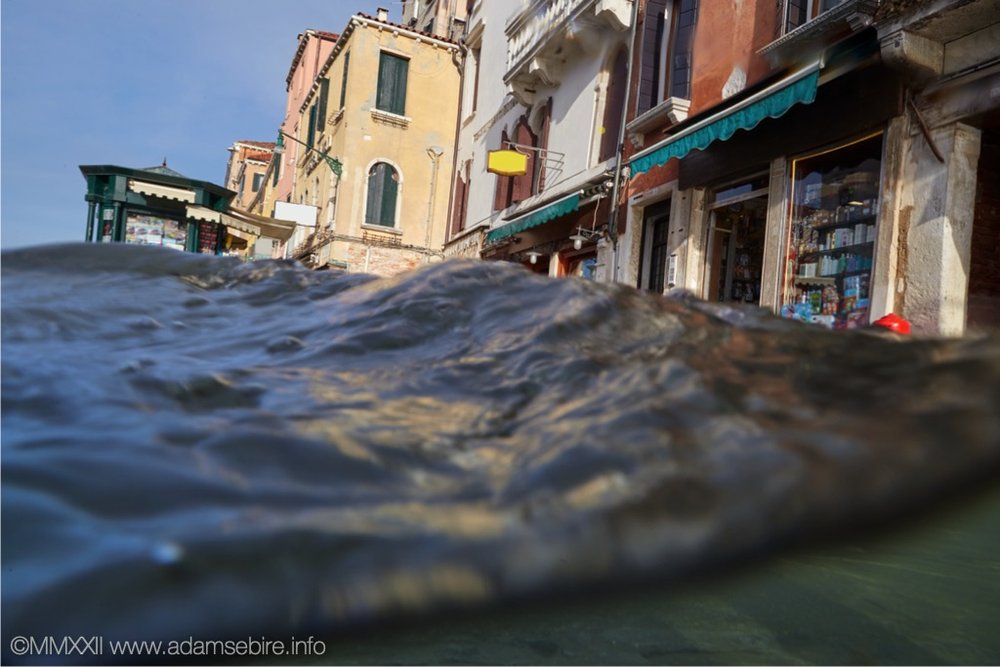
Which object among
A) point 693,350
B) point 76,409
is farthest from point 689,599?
point 76,409

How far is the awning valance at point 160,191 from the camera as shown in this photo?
9.96 meters

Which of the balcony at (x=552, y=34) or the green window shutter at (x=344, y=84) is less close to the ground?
the green window shutter at (x=344, y=84)

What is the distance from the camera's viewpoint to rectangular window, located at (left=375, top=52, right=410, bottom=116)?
18.8m

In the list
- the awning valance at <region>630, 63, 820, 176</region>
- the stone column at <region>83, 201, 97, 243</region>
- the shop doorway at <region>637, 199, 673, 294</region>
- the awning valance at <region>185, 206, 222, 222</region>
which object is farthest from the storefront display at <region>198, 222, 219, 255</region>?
the awning valance at <region>630, 63, 820, 176</region>

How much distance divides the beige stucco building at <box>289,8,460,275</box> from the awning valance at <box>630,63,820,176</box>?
38.4 feet

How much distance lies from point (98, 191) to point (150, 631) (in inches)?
429

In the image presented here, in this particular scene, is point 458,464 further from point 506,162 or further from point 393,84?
point 393,84

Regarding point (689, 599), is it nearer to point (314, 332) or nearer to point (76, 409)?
point (314, 332)

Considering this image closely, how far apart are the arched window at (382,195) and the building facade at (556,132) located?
4.07 m

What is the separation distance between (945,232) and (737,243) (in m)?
2.69

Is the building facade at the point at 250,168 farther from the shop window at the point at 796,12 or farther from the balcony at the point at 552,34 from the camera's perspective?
the shop window at the point at 796,12

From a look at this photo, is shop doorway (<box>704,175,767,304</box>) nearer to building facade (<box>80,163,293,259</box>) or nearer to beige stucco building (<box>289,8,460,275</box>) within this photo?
building facade (<box>80,163,293,259</box>)

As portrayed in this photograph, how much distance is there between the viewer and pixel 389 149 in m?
18.7

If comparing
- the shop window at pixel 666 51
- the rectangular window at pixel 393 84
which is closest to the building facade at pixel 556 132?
the shop window at pixel 666 51
